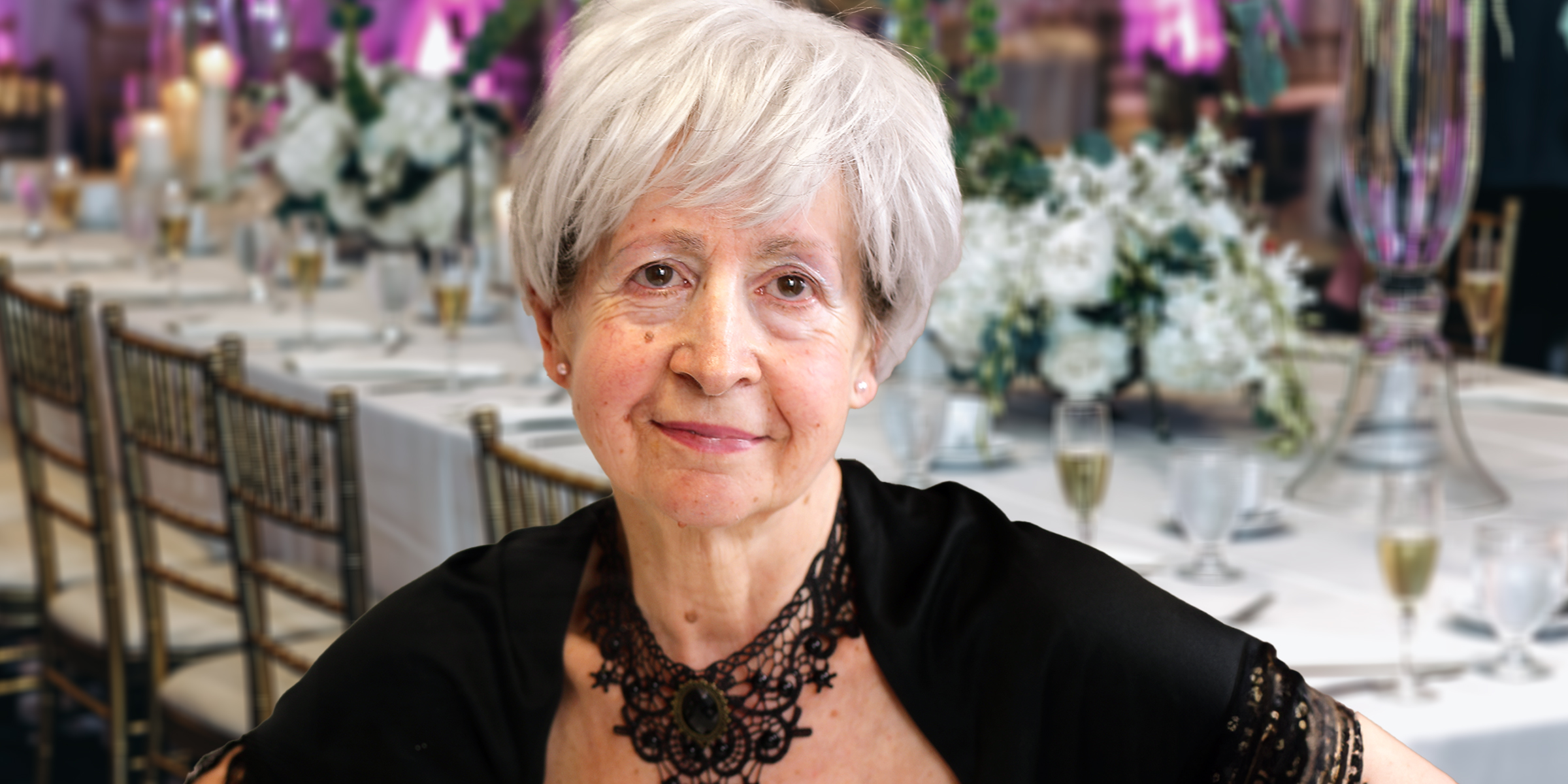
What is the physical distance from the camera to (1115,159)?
2424 mm

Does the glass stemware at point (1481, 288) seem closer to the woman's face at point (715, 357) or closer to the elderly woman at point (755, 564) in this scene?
the elderly woman at point (755, 564)

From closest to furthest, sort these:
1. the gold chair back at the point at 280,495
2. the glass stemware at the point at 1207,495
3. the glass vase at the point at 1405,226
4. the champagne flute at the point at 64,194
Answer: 1. the glass stemware at the point at 1207,495
2. the glass vase at the point at 1405,226
3. the gold chair back at the point at 280,495
4. the champagne flute at the point at 64,194

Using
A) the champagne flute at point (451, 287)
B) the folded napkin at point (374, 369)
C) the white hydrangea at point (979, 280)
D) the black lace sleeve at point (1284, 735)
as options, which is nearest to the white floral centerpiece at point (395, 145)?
the champagne flute at point (451, 287)

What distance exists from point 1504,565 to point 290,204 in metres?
3.05

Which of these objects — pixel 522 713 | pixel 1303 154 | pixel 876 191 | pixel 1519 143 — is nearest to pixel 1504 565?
pixel 876 191

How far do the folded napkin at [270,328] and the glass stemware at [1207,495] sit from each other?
2.20 meters

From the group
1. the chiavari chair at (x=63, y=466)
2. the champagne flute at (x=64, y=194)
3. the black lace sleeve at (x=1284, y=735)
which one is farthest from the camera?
the champagne flute at (x=64, y=194)

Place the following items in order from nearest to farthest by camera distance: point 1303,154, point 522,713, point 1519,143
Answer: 1. point 522,713
2. point 1519,143
3. point 1303,154

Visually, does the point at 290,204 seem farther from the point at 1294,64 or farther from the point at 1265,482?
the point at 1294,64

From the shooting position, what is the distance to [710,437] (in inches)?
38.6

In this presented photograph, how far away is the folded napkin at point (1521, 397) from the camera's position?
2.77m

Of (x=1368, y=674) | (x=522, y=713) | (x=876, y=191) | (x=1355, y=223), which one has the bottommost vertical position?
(x=1368, y=674)

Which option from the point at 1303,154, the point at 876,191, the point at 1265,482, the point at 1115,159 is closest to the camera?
the point at 876,191

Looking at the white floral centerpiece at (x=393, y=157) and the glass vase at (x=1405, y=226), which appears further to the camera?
the white floral centerpiece at (x=393, y=157)
